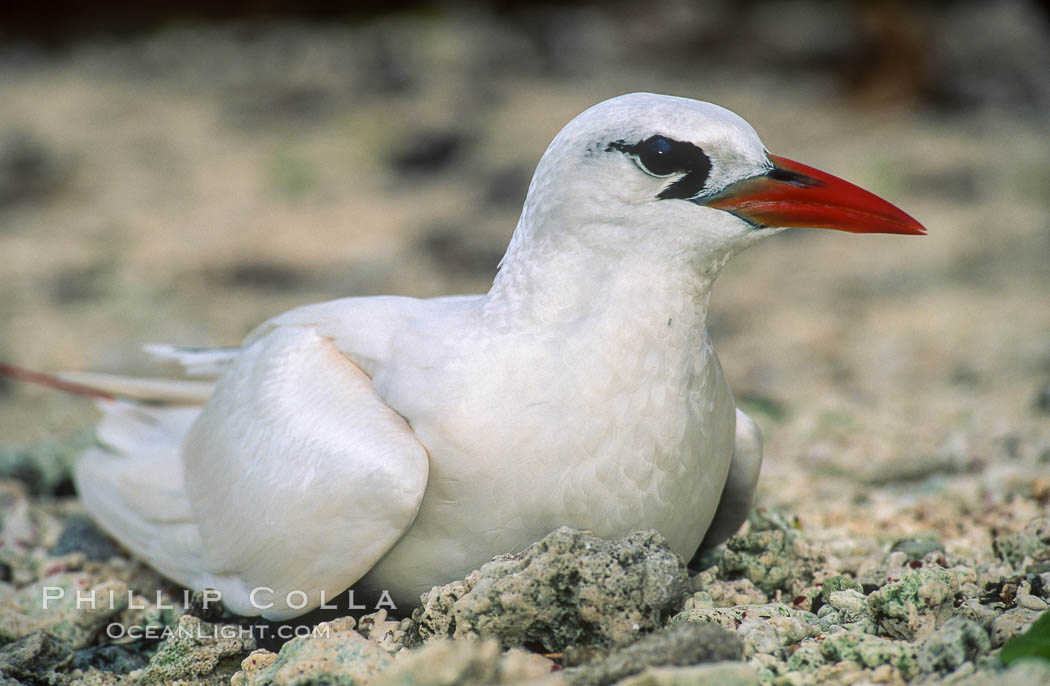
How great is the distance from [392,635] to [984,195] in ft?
26.9

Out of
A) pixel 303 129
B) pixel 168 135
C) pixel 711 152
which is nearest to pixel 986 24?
pixel 303 129

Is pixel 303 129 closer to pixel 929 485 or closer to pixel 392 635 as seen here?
pixel 929 485

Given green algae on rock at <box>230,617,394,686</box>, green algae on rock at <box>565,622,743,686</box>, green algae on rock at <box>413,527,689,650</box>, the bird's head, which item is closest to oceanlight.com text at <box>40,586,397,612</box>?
green algae on rock at <box>230,617,394,686</box>

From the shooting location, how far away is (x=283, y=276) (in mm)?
9242

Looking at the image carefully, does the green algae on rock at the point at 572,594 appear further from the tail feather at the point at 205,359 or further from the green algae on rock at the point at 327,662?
the tail feather at the point at 205,359

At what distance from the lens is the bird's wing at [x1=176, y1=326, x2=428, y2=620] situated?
135 inches

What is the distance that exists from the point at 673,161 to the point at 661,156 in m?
0.04

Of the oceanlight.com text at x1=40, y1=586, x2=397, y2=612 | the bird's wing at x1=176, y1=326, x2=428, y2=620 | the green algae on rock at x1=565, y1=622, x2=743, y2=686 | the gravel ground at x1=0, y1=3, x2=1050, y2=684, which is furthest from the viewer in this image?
the oceanlight.com text at x1=40, y1=586, x2=397, y2=612

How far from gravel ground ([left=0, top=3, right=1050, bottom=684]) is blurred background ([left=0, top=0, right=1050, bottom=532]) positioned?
0.04m

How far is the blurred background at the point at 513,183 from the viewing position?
6.76 m

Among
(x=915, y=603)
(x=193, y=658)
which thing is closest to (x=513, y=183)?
(x=193, y=658)

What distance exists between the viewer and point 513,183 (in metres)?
10.6

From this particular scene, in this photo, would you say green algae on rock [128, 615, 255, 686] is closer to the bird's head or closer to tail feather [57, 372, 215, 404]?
tail feather [57, 372, 215, 404]

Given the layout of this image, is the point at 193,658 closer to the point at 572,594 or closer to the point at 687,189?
the point at 572,594
